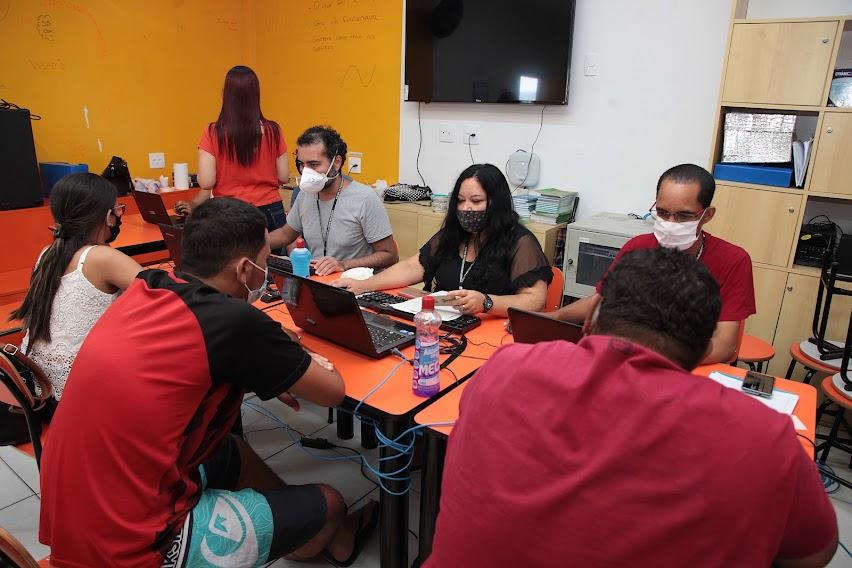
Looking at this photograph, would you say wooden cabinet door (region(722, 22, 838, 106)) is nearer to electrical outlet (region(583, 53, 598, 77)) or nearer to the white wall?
the white wall

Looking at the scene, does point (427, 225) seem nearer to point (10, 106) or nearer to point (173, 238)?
point (173, 238)

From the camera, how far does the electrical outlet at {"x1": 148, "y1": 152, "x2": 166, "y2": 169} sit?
15.3 ft

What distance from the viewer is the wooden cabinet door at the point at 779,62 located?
2.70 metres

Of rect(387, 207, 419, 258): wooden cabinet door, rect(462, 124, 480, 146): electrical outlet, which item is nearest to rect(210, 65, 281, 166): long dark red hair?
rect(387, 207, 419, 258): wooden cabinet door

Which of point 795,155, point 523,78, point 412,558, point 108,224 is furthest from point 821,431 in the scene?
point 108,224

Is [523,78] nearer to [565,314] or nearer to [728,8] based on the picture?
[728,8]

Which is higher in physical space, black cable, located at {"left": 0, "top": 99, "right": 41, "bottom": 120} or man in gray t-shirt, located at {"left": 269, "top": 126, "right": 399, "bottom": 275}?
black cable, located at {"left": 0, "top": 99, "right": 41, "bottom": 120}

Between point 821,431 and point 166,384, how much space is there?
310 cm

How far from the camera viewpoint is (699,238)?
203 centimetres

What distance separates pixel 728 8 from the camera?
322cm

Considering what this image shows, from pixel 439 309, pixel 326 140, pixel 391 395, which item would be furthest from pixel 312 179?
pixel 391 395

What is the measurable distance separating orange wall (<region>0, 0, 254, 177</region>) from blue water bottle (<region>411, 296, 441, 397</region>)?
3644 millimetres

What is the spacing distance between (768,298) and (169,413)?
2.92 meters

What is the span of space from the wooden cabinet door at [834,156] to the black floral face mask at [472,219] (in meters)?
1.71
